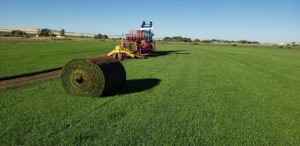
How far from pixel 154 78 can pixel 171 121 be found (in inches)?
271

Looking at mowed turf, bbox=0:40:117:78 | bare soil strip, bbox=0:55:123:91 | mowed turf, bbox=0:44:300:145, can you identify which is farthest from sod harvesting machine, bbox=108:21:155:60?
mowed turf, bbox=0:44:300:145

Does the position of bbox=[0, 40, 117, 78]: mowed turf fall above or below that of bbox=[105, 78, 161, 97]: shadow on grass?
above

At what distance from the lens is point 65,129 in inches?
Result: 261

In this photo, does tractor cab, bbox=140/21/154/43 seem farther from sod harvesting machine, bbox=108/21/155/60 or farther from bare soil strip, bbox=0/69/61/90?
bare soil strip, bbox=0/69/61/90

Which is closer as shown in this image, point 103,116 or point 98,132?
point 98,132

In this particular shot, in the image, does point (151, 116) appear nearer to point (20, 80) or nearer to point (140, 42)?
point (20, 80)

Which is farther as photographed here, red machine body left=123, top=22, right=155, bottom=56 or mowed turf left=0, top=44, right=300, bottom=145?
red machine body left=123, top=22, right=155, bottom=56

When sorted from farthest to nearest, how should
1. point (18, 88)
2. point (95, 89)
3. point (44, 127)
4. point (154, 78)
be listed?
point (154, 78)
point (18, 88)
point (95, 89)
point (44, 127)

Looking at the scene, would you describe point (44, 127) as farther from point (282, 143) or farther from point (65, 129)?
point (282, 143)

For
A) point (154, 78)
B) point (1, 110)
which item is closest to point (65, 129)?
point (1, 110)

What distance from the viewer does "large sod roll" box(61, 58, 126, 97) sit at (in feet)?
32.1

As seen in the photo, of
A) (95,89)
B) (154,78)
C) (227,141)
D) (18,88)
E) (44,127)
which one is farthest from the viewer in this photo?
(154,78)

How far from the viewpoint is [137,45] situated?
2655 cm

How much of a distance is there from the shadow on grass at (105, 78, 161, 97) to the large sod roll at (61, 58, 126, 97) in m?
0.52
